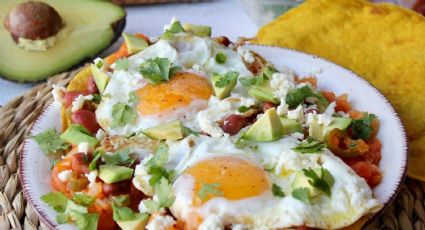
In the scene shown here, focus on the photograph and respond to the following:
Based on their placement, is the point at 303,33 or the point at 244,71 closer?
the point at 244,71

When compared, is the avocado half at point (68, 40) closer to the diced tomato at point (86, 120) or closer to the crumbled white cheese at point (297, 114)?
Result: the diced tomato at point (86, 120)

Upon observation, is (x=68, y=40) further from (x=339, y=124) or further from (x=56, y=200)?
(x=339, y=124)

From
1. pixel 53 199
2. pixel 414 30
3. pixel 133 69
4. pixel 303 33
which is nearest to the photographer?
pixel 53 199

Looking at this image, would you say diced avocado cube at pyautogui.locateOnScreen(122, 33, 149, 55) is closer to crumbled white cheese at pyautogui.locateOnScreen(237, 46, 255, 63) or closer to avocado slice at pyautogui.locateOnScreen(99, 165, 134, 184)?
crumbled white cheese at pyautogui.locateOnScreen(237, 46, 255, 63)

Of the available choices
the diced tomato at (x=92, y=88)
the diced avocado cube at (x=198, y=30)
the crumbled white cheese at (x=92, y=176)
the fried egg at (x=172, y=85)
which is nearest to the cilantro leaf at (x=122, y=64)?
the fried egg at (x=172, y=85)

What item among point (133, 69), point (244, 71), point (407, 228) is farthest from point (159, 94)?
point (407, 228)

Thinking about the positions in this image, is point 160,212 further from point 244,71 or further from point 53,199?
point 244,71

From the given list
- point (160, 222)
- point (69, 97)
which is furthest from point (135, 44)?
point (160, 222)
